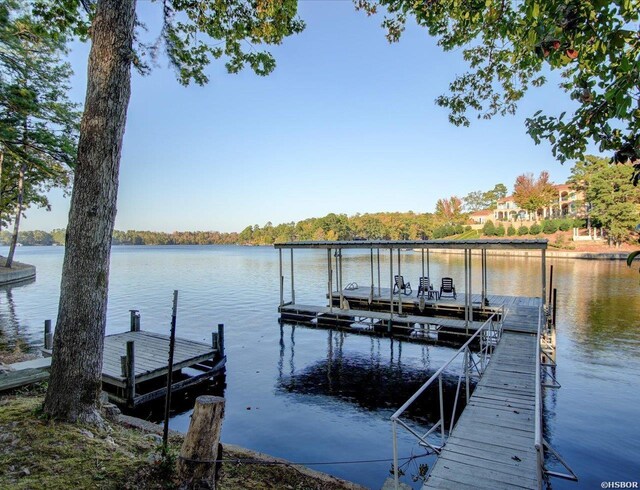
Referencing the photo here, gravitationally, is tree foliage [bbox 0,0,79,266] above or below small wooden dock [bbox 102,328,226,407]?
above

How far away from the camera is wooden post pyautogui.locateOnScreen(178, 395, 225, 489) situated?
10.8 ft

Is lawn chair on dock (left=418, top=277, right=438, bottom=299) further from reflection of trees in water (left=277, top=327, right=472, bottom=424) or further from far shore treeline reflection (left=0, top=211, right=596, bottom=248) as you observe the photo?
far shore treeline reflection (left=0, top=211, right=596, bottom=248)

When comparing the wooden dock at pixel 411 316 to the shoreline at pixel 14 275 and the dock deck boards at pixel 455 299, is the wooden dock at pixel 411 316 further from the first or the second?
the shoreline at pixel 14 275

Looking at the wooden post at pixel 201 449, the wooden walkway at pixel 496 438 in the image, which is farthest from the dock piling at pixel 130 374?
the wooden walkway at pixel 496 438

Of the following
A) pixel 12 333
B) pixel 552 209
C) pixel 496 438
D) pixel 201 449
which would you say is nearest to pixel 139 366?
pixel 201 449

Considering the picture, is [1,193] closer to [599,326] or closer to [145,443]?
[145,443]

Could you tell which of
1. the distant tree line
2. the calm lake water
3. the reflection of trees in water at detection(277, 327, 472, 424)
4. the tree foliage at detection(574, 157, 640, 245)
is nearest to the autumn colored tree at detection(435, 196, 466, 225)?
the distant tree line

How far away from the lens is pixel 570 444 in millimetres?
7449

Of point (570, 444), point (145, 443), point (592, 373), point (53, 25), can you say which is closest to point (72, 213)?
point (145, 443)

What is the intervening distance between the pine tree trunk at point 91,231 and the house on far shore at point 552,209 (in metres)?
72.2

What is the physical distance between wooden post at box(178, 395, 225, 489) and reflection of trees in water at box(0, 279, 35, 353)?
1293 centimetres

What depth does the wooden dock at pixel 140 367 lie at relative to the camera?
6750 mm

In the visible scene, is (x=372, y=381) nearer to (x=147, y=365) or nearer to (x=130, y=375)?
(x=147, y=365)

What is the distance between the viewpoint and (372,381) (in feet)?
35.2
